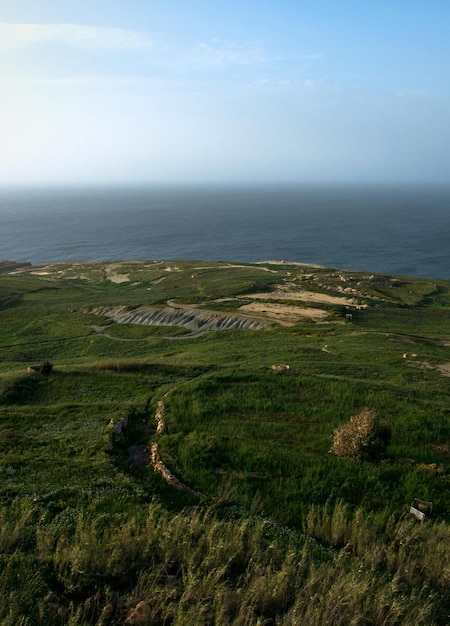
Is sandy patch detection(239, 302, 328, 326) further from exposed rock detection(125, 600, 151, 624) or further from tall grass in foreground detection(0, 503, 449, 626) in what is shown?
exposed rock detection(125, 600, 151, 624)

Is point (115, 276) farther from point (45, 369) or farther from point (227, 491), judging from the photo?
point (227, 491)

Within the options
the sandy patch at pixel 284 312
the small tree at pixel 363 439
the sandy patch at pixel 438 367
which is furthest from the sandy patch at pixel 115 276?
the small tree at pixel 363 439

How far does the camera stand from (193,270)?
4614 inches

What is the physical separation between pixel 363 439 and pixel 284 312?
4788 cm

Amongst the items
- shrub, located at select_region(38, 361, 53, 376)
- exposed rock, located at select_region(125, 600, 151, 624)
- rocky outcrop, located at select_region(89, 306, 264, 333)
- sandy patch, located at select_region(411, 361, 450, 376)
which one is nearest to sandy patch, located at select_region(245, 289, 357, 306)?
rocky outcrop, located at select_region(89, 306, 264, 333)

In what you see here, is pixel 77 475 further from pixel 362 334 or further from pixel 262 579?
pixel 362 334

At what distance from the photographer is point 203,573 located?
39.3ft

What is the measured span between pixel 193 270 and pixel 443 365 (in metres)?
84.2

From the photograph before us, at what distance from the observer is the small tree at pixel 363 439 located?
802 inches

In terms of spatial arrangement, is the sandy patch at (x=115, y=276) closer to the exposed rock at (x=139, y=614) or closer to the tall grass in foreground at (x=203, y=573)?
the tall grass in foreground at (x=203, y=573)

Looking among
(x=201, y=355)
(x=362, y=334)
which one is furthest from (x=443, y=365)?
(x=201, y=355)

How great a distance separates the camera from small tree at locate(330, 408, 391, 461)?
802 inches

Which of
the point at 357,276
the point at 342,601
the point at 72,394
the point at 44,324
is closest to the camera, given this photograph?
the point at 342,601

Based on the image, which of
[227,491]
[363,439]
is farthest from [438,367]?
[227,491]
